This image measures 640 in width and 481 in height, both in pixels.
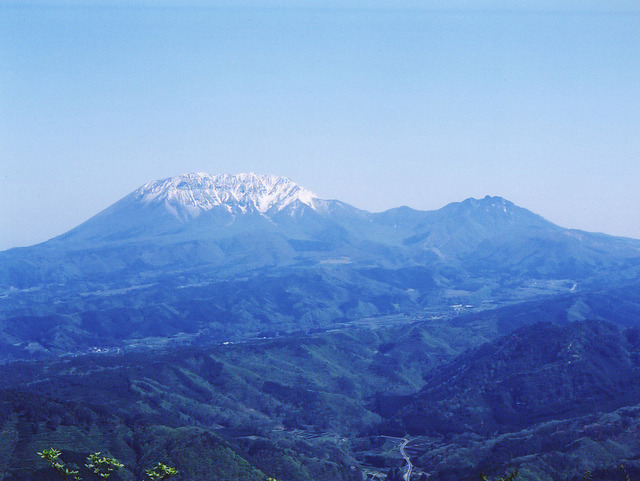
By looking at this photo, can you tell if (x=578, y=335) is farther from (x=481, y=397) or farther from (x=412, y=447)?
(x=412, y=447)

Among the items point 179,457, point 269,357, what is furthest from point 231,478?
point 269,357

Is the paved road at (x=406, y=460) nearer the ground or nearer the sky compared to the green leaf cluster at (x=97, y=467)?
nearer the ground

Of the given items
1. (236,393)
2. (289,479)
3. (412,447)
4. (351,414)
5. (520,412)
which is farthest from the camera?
(236,393)

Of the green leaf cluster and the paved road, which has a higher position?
the green leaf cluster

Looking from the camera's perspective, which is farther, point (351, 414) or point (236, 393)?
point (236, 393)

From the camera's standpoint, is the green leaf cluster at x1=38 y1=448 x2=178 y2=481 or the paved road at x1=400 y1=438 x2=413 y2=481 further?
the paved road at x1=400 y1=438 x2=413 y2=481

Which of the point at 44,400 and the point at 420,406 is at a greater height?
the point at 44,400

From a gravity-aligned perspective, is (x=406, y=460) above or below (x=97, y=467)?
below

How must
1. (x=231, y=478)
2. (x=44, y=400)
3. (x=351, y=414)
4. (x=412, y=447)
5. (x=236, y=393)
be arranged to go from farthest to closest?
1. (x=236, y=393)
2. (x=351, y=414)
3. (x=412, y=447)
4. (x=44, y=400)
5. (x=231, y=478)

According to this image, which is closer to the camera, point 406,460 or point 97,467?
point 97,467

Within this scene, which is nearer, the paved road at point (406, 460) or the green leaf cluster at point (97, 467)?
the green leaf cluster at point (97, 467)
